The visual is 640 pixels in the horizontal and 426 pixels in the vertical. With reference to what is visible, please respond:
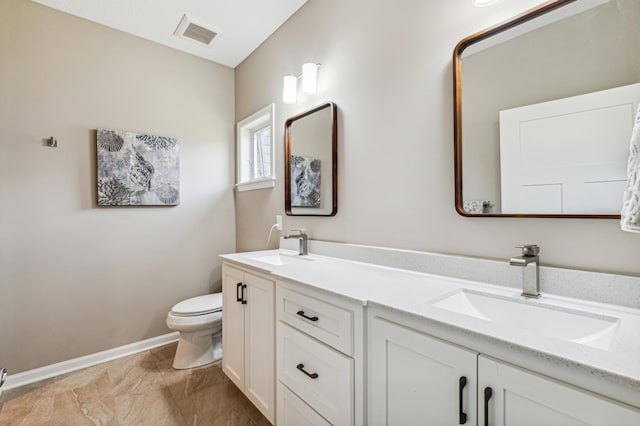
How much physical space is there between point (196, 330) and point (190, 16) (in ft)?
7.61

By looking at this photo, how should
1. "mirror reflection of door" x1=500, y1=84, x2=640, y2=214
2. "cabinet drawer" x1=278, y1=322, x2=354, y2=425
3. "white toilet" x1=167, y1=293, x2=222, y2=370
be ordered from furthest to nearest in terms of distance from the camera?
"white toilet" x1=167, y1=293, x2=222, y2=370 → "cabinet drawer" x1=278, y1=322, x2=354, y2=425 → "mirror reflection of door" x1=500, y1=84, x2=640, y2=214

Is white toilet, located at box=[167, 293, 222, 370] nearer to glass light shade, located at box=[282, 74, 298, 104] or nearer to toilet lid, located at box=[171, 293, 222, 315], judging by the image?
toilet lid, located at box=[171, 293, 222, 315]

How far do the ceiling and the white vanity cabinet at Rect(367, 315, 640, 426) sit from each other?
2274 millimetres

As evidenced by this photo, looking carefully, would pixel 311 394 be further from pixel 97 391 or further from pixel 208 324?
pixel 97 391

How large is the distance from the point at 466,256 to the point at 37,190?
2730 mm

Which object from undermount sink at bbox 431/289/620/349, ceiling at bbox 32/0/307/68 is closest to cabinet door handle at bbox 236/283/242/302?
undermount sink at bbox 431/289/620/349

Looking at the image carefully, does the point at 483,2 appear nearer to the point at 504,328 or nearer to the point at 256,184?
the point at 504,328

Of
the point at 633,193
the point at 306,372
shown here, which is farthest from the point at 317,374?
the point at 633,193

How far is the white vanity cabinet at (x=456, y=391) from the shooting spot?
0.59 m

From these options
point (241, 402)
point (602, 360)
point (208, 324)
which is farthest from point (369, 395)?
point (208, 324)

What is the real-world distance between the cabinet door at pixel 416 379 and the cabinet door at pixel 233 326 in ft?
3.22

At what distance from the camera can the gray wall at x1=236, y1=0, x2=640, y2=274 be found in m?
1.05

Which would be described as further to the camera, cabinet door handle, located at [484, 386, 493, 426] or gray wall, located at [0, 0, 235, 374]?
gray wall, located at [0, 0, 235, 374]

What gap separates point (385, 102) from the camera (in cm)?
157
